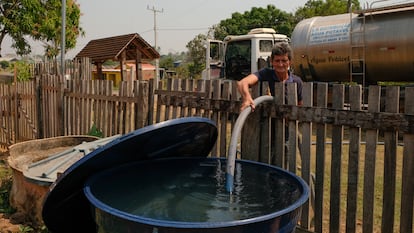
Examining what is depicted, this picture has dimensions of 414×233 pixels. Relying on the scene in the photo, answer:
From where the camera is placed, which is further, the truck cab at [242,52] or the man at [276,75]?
the truck cab at [242,52]

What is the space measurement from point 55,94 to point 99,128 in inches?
63.6

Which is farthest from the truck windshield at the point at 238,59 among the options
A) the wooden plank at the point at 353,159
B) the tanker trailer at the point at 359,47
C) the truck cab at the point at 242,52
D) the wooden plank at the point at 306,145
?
the wooden plank at the point at 353,159

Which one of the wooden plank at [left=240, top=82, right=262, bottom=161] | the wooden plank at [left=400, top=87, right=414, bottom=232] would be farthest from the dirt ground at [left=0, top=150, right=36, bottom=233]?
the wooden plank at [left=400, top=87, right=414, bottom=232]

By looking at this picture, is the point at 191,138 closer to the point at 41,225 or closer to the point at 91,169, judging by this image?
the point at 91,169

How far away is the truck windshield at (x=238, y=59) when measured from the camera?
46.5 ft

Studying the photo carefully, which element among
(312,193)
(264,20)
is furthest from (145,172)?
(264,20)

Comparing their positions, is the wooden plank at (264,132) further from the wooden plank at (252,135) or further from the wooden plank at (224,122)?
the wooden plank at (224,122)

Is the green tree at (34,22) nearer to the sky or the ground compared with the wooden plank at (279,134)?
nearer to the sky

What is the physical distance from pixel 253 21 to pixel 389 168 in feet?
176

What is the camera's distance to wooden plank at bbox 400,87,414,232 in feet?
9.24

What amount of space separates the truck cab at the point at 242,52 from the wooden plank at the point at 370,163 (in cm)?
1061

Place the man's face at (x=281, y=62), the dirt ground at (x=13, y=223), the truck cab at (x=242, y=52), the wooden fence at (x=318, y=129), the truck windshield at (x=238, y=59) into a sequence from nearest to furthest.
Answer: the wooden fence at (x=318, y=129) → the man's face at (x=281, y=62) → the dirt ground at (x=13, y=223) → the truck cab at (x=242, y=52) → the truck windshield at (x=238, y=59)

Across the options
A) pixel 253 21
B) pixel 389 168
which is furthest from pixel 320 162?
pixel 253 21

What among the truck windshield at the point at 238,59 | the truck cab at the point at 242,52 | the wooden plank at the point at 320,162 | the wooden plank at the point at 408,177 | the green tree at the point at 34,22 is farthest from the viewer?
the green tree at the point at 34,22
